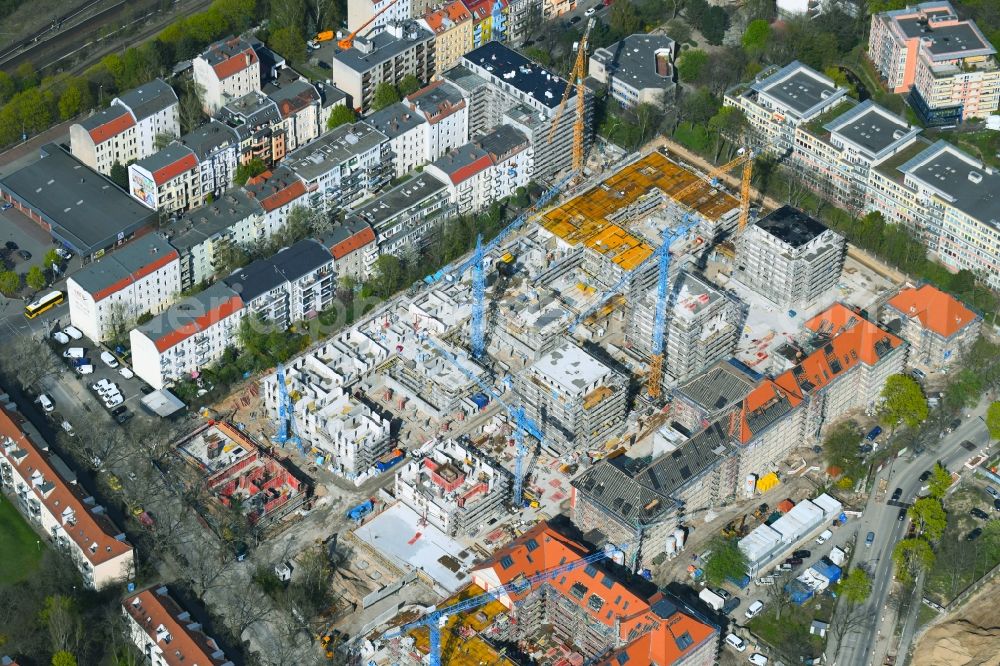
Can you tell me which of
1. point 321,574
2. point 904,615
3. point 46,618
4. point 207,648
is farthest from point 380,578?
point 904,615

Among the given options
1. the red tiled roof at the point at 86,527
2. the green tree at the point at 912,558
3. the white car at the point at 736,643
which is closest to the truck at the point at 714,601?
the white car at the point at 736,643

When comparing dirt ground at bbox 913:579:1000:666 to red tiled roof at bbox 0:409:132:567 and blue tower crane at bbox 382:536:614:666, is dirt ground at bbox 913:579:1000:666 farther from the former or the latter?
red tiled roof at bbox 0:409:132:567

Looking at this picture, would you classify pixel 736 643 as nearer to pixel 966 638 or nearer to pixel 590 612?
pixel 590 612

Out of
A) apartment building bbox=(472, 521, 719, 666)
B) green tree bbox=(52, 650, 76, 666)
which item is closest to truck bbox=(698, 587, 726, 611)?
apartment building bbox=(472, 521, 719, 666)

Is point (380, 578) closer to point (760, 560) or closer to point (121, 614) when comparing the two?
point (121, 614)

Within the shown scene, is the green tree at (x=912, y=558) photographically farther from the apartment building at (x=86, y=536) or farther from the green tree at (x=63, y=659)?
the green tree at (x=63, y=659)

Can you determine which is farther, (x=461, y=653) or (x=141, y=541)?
(x=141, y=541)

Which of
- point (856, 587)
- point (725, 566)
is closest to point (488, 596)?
point (725, 566)
